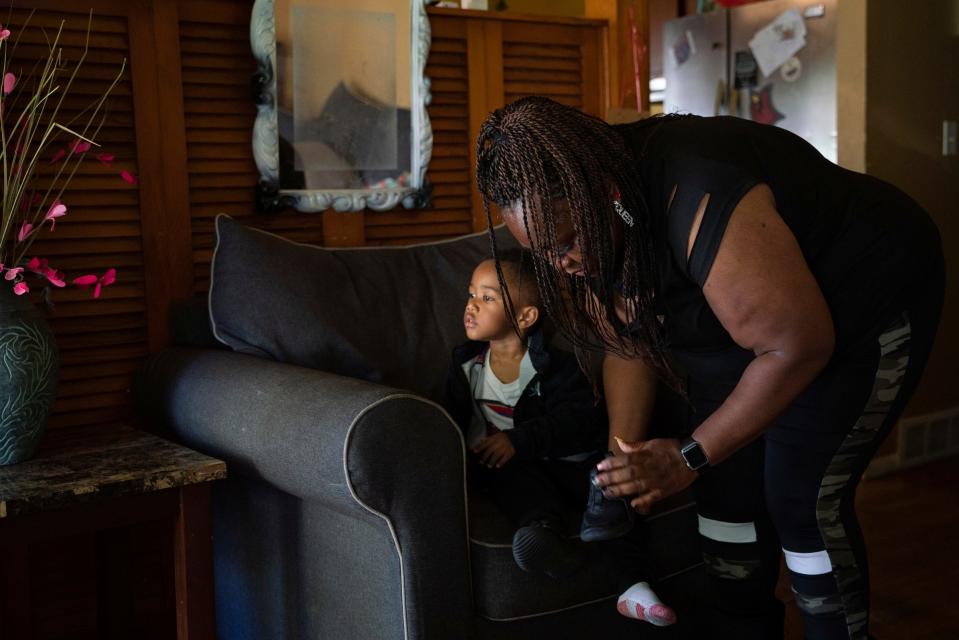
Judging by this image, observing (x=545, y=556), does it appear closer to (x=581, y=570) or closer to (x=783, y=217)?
(x=581, y=570)

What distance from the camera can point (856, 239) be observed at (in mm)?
1352

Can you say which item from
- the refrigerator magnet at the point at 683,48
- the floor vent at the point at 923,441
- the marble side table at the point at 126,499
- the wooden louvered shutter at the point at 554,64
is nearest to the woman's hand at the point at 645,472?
the marble side table at the point at 126,499

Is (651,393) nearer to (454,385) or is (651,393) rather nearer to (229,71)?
(454,385)

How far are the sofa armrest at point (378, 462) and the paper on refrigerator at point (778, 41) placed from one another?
2.62 m

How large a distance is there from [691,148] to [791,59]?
8.63ft

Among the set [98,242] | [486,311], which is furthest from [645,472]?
[98,242]

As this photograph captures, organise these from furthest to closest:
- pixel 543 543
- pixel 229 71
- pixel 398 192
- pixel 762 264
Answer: pixel 398 192
pixel 229 71
pixel 543 543
pixel 762 264

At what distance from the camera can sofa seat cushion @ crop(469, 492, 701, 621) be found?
65.0 inches

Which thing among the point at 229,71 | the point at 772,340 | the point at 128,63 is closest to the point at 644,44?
the point at 229,71

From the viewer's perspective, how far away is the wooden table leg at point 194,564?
160cm

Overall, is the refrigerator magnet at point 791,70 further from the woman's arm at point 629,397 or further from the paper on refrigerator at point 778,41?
the woman's arm at point 629,397

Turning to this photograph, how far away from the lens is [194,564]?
5.26ft

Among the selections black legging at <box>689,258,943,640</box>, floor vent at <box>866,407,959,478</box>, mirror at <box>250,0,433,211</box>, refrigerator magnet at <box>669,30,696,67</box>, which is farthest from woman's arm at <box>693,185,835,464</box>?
refrigerator magnet at <box>669,30,696,67</box>

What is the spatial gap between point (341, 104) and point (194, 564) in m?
1.18
